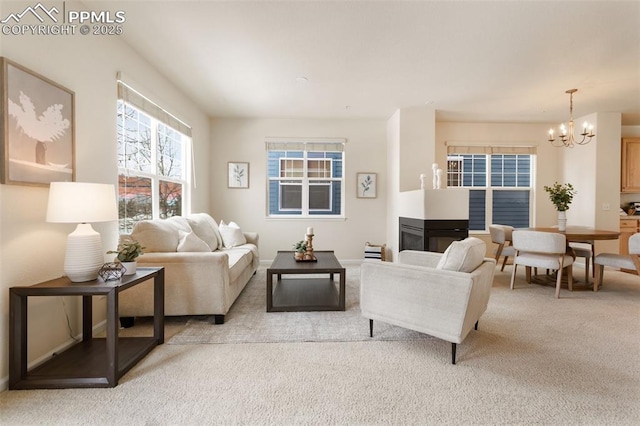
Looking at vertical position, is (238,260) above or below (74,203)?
below

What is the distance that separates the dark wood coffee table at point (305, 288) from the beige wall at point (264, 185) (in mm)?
1566

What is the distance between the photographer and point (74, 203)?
1755 mm

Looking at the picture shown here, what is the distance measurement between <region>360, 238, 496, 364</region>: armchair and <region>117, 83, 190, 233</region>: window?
2547mm

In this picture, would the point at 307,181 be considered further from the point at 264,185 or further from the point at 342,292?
the point at 342,292

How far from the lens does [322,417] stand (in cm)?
150

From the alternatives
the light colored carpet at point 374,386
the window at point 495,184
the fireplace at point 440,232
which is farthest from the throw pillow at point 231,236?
the window at point 495,184

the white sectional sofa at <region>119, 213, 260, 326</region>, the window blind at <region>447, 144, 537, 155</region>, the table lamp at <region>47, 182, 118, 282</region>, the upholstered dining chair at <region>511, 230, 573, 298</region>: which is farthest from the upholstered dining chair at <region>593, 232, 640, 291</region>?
the table lamp at <region>47, 182, 118, 282</region>

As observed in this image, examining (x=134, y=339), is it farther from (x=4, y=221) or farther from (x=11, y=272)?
(x=4, y=221)

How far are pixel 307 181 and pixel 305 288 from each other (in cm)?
239

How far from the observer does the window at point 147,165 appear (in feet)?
9.48

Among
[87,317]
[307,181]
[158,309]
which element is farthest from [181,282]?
[307,181]

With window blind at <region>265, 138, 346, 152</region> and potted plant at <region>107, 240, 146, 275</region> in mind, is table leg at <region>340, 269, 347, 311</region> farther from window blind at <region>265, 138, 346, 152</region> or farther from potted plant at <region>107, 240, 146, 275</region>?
window blind at <region>265, 138, 346, 152</region>

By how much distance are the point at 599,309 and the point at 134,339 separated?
4439 millimetres

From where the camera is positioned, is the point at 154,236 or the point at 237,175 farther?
the point at 237,175
